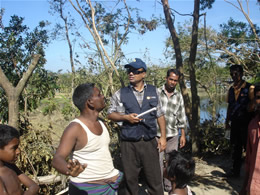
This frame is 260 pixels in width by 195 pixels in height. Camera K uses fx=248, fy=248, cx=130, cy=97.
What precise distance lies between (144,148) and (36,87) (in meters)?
2.33

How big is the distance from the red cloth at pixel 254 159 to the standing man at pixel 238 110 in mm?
1466

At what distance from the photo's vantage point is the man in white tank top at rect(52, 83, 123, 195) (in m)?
1.78

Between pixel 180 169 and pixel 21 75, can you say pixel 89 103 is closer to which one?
pixel 180 169

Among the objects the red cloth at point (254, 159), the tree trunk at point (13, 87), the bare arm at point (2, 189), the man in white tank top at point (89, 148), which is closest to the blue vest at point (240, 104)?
the red cloth at point (254, 159)

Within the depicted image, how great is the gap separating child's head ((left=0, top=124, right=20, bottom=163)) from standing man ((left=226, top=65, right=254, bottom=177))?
10.2 feet

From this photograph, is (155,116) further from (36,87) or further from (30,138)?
(36,87)

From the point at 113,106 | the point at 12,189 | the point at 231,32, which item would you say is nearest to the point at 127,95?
the point at 113,106

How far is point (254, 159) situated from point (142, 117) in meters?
1.17

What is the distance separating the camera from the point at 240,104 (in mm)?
3730

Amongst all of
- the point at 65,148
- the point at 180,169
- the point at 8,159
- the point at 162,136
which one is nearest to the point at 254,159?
the point at 180,169

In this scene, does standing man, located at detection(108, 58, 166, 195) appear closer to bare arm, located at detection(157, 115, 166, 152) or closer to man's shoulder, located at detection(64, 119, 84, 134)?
bare arm, located at detection(157, 115, 166, 152)

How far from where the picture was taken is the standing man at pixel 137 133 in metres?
2.76

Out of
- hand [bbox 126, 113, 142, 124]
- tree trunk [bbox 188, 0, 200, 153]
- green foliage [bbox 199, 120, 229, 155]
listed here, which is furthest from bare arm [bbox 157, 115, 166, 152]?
green foliage [bbox 199, 120, 229, 155]

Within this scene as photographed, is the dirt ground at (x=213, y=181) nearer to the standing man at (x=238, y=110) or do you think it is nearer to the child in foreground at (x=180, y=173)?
the standing man at (x=238, y=110)
